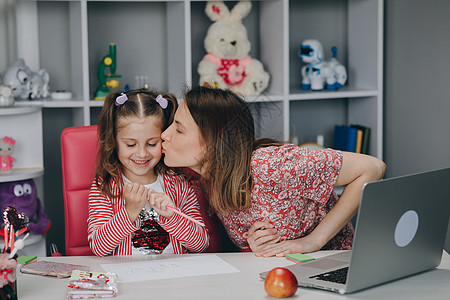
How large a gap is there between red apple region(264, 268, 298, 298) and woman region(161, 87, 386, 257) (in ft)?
1.12

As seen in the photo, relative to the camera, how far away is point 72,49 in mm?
2553

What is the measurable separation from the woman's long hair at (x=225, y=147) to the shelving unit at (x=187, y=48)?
89 centimetres

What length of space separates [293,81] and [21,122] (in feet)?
4.21

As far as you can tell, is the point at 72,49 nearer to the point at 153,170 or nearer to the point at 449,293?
the point at 153,170

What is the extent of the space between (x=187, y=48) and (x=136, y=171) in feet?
2.88

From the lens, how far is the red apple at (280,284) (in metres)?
1.18

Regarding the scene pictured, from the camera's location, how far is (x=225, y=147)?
1.60m

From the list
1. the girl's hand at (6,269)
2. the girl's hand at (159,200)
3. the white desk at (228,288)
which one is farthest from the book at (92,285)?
the girl's hand at (159,200)

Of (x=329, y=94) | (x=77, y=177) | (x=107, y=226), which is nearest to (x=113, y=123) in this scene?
(x=77, y=177)

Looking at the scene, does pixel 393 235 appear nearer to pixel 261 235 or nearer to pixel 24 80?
pixel 261 235

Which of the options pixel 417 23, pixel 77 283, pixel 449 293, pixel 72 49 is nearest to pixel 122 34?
pixel 72 49

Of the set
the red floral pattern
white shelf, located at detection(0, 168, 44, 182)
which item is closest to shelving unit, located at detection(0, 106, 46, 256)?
white shelf, located at detection(0, 168, 44, 182)

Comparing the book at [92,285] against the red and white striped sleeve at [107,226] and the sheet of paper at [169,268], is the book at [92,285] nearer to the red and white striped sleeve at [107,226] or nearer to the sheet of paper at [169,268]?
the sheet of paper at [169,268]

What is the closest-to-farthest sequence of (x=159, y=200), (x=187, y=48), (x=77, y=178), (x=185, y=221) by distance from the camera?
(x=159, y=200)
(x=185, y=221)
(x=77, y=178)
(x=187, y=48)
